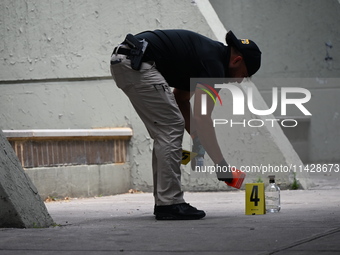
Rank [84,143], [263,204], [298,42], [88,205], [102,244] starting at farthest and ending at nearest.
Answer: [298,42]
[84,143]
[88,205]
[263,204]
[102,244]

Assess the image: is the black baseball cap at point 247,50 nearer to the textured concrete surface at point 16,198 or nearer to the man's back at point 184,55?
the man's back at point 184,55

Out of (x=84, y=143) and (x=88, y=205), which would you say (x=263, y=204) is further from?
(x=84, y=143)

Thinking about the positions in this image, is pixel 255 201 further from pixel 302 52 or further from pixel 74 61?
pixel 302 52

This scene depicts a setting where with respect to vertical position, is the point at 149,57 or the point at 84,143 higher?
the point at 149,57

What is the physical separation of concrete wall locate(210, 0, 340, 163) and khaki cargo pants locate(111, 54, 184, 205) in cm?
726

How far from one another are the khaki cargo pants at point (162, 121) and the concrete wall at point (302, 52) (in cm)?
726

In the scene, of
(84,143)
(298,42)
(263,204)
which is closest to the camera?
(263,204)

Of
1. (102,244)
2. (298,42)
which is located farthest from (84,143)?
(298,42)

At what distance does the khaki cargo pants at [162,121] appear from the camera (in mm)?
5324

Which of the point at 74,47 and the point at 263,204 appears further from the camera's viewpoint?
the point at 74,47

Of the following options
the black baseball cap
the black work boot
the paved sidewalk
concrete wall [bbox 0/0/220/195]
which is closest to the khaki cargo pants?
the black work boot

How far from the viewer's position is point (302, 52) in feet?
41.3

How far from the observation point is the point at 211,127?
5.39m

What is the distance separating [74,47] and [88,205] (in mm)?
2605
